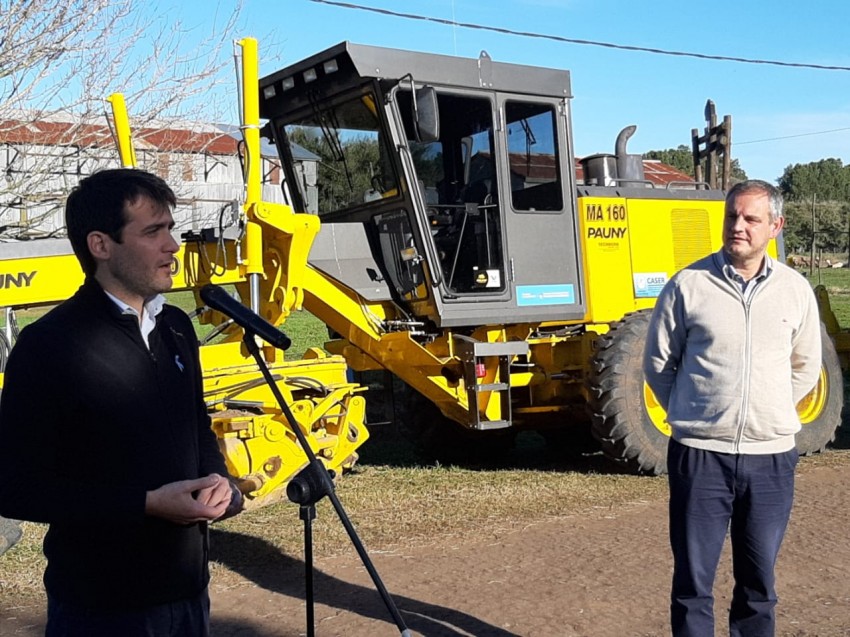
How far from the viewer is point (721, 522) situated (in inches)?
148

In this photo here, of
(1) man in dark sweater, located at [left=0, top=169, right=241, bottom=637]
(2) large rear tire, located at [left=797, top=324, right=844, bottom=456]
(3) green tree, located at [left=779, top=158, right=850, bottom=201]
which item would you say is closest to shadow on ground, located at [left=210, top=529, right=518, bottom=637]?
(1) man in dark sweater, located at [left=0, top=169, right=241, bottom=637]

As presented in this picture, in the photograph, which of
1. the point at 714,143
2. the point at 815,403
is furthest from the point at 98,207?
the point at 714,143

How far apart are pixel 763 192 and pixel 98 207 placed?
8.03 ft

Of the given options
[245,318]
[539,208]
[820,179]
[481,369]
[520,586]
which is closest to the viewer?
[245,318]

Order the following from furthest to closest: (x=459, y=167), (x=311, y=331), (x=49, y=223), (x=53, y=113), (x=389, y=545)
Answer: (x=311, y=331) < (x=49, y=223) < (x=53, y=113) < (x=459, y=167) < (x=389, y=545)

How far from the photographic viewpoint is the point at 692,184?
9.71 m

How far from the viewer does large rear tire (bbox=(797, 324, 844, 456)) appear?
8648 mm

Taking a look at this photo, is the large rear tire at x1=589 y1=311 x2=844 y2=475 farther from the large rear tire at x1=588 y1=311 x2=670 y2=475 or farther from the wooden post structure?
the wooden post structure

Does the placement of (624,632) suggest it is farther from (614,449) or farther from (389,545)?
(614,449)

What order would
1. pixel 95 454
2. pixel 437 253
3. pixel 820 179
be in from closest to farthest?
pixel 95 454, pixel 437 253, pixel 820 179

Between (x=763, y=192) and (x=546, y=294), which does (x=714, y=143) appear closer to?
(x=546, y=294)

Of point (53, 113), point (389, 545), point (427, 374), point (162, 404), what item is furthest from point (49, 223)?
point (162, 404)

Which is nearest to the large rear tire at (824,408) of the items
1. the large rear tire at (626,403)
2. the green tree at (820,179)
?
the large rear tire at (626,403)

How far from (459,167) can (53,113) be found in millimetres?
4698
